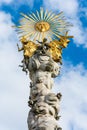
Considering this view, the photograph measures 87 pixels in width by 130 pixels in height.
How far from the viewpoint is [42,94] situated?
1744 cm

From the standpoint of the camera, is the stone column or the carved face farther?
the carved face

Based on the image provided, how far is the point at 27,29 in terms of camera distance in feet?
67.8

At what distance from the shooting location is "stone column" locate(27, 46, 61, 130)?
16.3 m

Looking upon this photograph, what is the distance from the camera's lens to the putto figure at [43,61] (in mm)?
16609

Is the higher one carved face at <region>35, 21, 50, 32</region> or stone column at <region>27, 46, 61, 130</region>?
carved face at <region>35, 21, 50, 32</region>

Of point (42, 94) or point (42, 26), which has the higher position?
point (42, 26)

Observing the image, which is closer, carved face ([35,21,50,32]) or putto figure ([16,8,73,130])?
putto figure ([16,8,73,130])

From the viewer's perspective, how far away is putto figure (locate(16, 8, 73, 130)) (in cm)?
1661

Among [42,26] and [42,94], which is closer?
[42,94]

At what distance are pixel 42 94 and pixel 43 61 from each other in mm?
1876

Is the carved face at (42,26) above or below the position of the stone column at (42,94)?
above

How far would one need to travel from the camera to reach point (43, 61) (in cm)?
1897

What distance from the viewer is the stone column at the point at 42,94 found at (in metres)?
16.3

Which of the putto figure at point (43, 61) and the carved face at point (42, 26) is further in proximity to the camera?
the carved face at point (42, 26)
